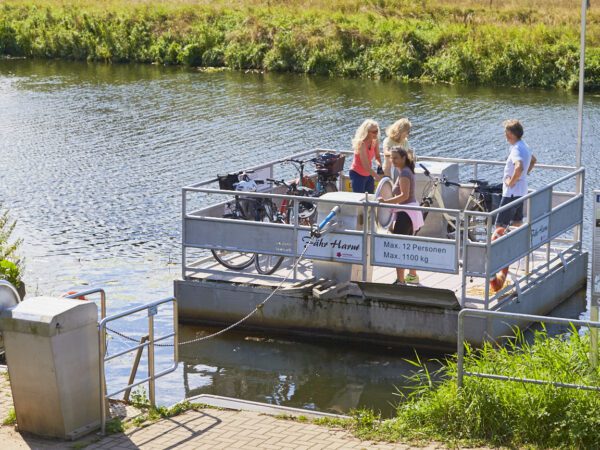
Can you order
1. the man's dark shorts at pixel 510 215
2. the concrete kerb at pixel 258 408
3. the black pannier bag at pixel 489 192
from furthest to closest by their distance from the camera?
the black pannier bag at pixel 489 192
the man's dark shorts at pixel 510 215
the concrete kerb at pixel 258 408

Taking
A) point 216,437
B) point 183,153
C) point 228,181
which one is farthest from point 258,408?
point 183,153

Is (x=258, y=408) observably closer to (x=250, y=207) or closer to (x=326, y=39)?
(x=250, y=207)

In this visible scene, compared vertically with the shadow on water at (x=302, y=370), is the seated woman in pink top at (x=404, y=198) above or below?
above

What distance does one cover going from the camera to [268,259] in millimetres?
15086

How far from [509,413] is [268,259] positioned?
602cm

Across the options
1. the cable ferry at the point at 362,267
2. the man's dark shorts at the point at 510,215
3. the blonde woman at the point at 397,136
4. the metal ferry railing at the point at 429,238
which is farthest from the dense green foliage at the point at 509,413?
the blonde woman at the point at 397,136

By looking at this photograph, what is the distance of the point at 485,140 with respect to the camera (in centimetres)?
2892

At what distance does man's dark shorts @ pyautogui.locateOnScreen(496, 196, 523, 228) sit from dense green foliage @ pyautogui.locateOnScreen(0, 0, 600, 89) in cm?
2471

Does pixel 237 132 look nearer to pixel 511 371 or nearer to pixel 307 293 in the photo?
pixel 307 293

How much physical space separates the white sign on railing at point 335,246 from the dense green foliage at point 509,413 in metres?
3.81

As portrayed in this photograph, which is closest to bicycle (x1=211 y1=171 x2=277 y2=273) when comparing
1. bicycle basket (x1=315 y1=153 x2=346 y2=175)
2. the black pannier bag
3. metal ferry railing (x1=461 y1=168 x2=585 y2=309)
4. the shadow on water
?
the shadow on water

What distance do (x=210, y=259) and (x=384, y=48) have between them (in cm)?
2939

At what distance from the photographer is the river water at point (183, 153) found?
44.3ft

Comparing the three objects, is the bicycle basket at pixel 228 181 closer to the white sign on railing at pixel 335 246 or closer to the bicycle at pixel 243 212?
the bicycle at pixel 243 212
